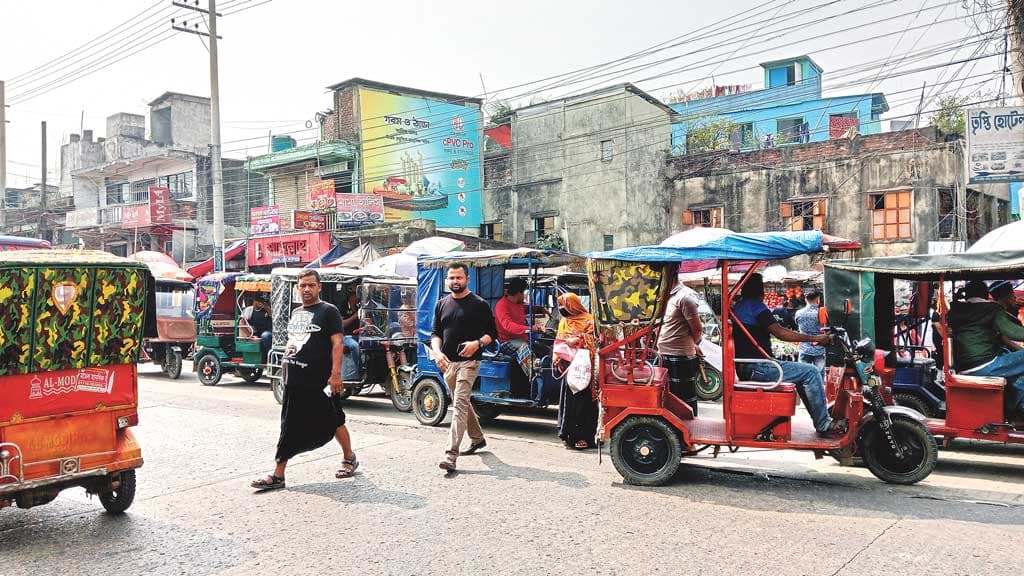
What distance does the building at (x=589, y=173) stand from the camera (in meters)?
29.9

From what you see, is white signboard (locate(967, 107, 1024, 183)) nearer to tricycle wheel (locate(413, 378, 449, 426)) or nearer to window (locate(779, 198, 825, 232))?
tricycle wheel (locate(413, 378, 449, 426))

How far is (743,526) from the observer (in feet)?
18.1

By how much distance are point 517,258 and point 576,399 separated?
7.02 feet

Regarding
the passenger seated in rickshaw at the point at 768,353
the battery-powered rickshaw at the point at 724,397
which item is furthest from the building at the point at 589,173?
the battery-powered rickshaw at the point at 724,397

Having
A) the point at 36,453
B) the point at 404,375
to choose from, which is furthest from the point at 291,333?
the point at 404,375

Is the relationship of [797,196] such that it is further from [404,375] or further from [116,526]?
[116,526]

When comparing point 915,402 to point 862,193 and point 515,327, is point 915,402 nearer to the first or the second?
point 515,327

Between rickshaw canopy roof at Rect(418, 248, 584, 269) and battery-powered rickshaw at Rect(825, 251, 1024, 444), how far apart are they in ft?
10.3

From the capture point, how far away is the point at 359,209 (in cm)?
2969

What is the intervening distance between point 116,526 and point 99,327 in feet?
4.96

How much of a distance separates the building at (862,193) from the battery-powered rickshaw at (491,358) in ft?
51.2

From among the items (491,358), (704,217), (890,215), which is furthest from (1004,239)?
(704,217)

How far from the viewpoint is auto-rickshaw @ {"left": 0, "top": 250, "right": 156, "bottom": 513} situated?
203 inches

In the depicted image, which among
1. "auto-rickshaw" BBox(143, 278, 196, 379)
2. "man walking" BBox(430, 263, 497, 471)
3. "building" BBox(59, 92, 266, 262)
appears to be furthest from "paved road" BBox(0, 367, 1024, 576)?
"building" BBox(59, 92, 266, 262)
